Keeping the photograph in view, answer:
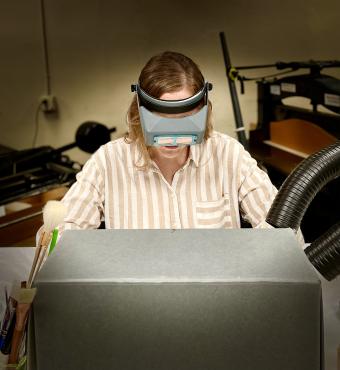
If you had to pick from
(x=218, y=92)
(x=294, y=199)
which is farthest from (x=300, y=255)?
(x=218, y=92)

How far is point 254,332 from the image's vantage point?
52 centimetres

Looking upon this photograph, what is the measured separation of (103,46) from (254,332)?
3.71 meters

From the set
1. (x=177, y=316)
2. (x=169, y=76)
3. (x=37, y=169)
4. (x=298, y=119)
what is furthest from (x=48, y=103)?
(x=177, y=316)

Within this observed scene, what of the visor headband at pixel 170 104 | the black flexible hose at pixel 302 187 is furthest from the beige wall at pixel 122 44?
the black flexible hose at pixel 302 187

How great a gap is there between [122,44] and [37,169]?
141 centimetres

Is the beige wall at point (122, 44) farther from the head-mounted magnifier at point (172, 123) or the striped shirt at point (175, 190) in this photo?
the head-mounted magnifier at point (172, 123)

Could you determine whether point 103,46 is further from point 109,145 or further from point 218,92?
point 109,145

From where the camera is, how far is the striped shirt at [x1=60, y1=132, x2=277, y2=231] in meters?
1.67

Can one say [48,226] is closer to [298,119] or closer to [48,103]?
[298,119]

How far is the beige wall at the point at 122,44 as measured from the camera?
3.72m

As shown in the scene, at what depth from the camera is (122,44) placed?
3902mm

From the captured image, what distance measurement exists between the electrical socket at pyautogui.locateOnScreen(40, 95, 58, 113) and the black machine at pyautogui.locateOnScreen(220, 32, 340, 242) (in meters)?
1.68

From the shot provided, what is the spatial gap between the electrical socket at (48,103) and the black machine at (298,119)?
1.68 metres

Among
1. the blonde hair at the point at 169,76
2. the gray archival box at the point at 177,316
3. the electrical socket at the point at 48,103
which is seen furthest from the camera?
the electrical socket at the point at 48,103
